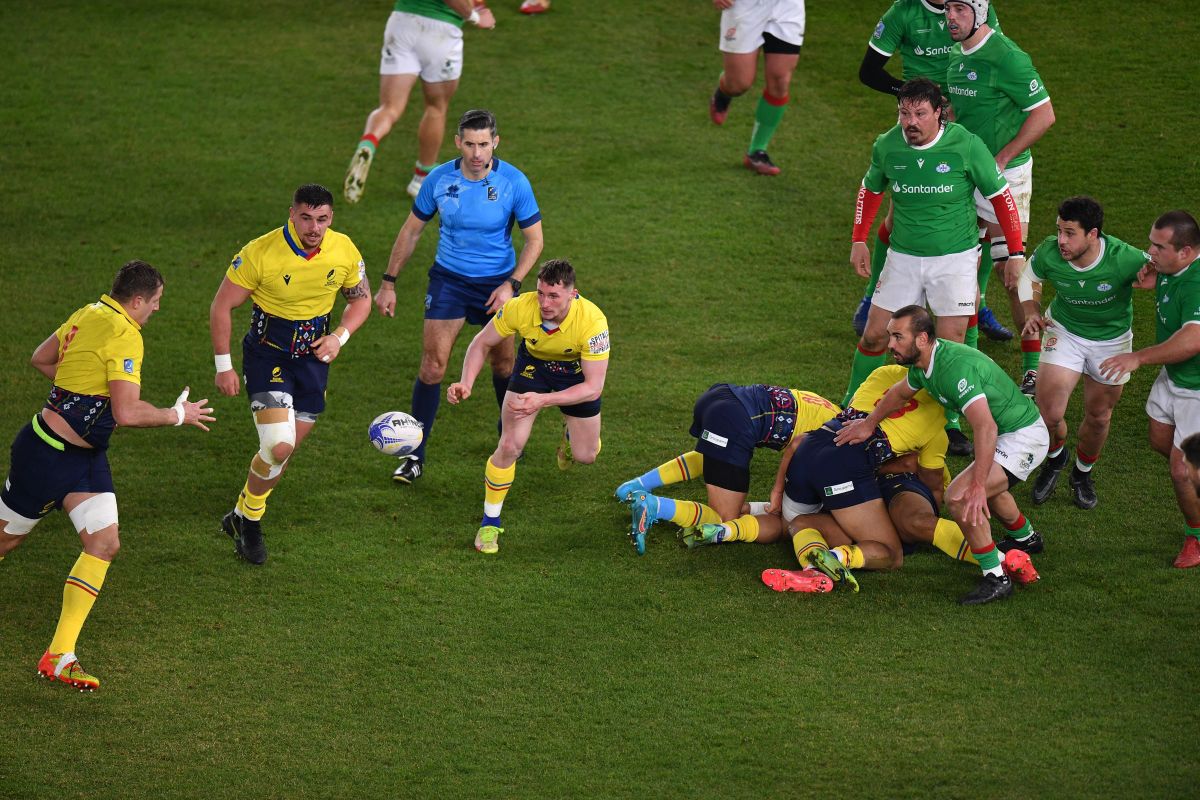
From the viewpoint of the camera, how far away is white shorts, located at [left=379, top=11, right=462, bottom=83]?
11.1 m

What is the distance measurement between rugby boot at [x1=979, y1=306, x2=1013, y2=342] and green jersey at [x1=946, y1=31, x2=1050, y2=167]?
1.23 m

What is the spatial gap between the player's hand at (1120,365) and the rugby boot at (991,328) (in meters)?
Result: 2.45

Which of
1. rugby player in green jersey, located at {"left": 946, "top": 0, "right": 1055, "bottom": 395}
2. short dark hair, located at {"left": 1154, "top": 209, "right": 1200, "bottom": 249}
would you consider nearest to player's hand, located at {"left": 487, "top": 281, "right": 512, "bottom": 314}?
rugby player in green jersey, located at {"left": 946, "top": 0, "right": 1055, "bottom": 395}

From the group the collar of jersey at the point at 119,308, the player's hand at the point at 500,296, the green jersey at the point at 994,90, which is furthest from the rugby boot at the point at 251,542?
the green jersey at the point at 994,90

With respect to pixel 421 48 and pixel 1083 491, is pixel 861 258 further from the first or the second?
pixel 421 48

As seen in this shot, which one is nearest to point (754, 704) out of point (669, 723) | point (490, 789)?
point (669, 723)

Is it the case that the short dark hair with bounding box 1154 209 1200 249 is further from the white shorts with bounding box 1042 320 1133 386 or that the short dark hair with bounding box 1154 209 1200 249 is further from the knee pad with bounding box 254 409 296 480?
the knee pad with bounding box 254 409 296 480

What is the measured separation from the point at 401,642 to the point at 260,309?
1.99 metres

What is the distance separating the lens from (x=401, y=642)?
671 cm

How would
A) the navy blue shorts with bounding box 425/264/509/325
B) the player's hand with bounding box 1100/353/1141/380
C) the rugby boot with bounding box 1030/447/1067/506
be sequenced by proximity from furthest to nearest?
the navy blue shorts with bounding box 425/264/509/325 → the rugby boot with bounding box 1030/447/1067/506 → the player's hand with bounding box 1100/353/1141/380

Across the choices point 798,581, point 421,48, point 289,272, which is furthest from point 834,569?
point 421,48

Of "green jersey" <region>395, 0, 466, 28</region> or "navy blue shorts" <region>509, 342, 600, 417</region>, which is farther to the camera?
"green jersey" <region>395, 0, 466, 28</region>

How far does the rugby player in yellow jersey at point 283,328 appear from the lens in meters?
7.15

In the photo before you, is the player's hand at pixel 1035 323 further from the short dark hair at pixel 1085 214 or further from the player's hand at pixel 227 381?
the player's hand at pixel 227 381
